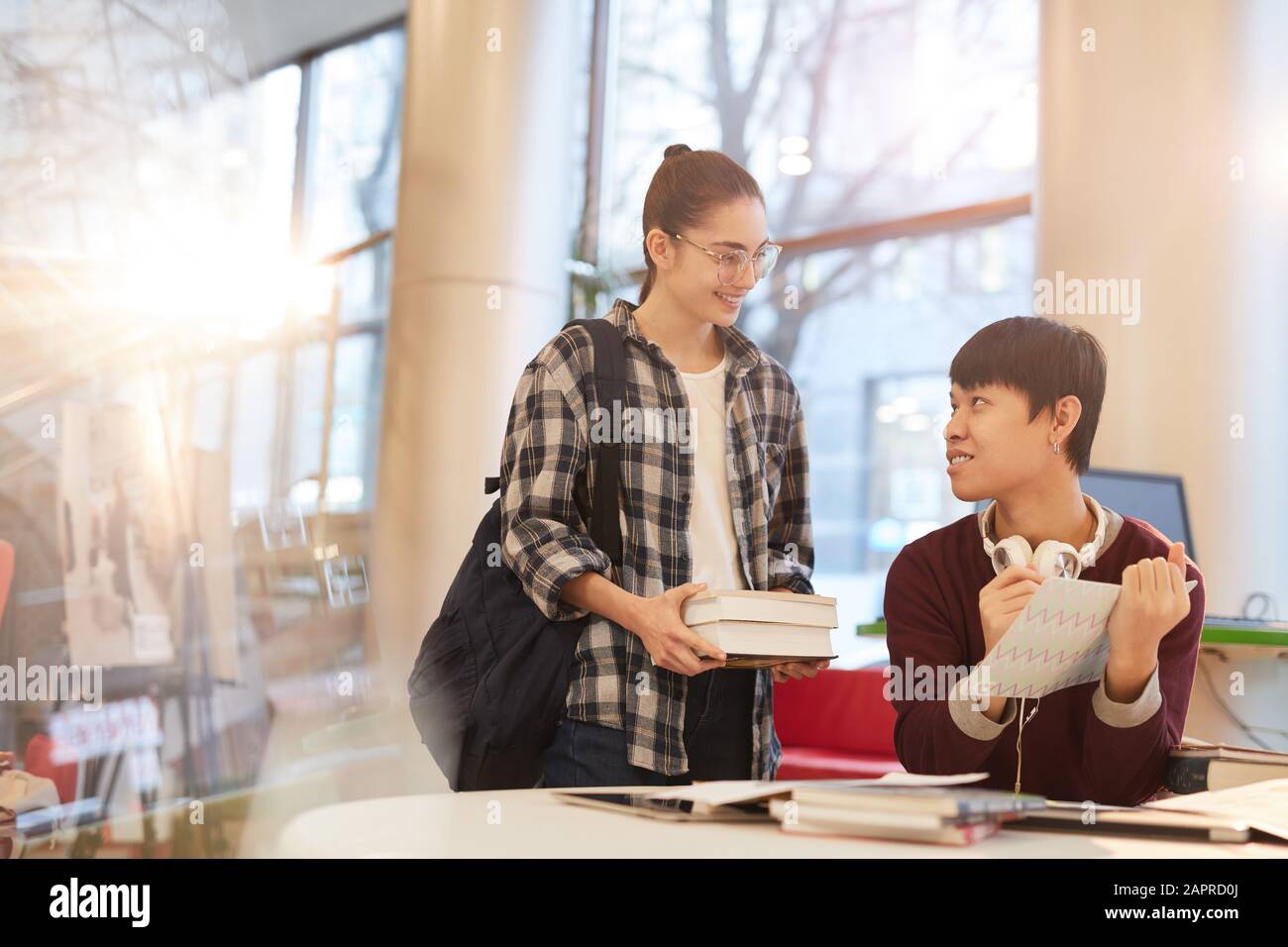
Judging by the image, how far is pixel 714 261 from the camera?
1797mm

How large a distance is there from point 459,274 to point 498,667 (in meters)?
3.71

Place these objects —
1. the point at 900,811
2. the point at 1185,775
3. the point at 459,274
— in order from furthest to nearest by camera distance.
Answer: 1. the point at 459,274
2. the point at 1185,775
3. the point at 900,811

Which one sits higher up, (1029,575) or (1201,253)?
(1201,253)

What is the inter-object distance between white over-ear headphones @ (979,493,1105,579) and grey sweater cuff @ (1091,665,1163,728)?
7.2 inches

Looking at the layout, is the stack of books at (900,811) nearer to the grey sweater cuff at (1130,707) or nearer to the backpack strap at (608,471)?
the grey sweater cuff at (1130,707)

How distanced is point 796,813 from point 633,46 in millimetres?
5958

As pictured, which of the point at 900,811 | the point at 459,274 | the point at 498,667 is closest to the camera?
the point at 900,811

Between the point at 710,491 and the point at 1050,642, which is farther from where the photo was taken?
the point at 710,491

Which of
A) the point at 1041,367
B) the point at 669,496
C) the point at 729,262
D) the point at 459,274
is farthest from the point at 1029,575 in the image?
the point at 459,274

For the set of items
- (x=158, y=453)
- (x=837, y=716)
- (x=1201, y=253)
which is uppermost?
(x=1201, y=253)

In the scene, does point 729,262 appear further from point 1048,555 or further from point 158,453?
point 158,453

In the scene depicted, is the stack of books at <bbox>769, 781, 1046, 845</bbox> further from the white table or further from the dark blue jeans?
the dark blue jeans

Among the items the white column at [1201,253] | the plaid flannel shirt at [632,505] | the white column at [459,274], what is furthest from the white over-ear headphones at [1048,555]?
the white column at [459,274]
